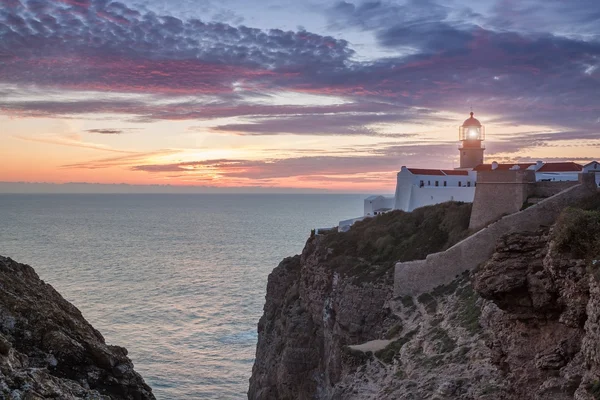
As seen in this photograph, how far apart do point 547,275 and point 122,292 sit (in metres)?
63.1

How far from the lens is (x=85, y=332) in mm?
13250

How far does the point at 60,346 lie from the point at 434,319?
71.3 ft

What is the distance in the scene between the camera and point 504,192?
39000 mm

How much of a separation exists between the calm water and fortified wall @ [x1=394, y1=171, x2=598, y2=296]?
15983 mm

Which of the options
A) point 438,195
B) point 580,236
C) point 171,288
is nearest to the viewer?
point 580,236

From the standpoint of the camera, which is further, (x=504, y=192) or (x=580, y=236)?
(x=504, y=192)

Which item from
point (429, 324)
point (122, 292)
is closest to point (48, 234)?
point (122, 292)

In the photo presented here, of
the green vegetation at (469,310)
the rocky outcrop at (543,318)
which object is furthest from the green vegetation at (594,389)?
the green vegetation at (469,310)

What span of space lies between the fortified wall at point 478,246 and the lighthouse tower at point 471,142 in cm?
2190

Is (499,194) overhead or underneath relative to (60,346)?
overhead

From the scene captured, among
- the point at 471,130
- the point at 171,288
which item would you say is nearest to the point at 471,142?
the point at 471,130

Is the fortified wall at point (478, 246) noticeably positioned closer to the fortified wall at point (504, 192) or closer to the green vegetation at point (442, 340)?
the fortified wall at point (504, 192)

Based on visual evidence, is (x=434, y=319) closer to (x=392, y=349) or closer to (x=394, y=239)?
(x=392, y=349)

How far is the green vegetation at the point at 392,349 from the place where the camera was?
2895 centimetres
